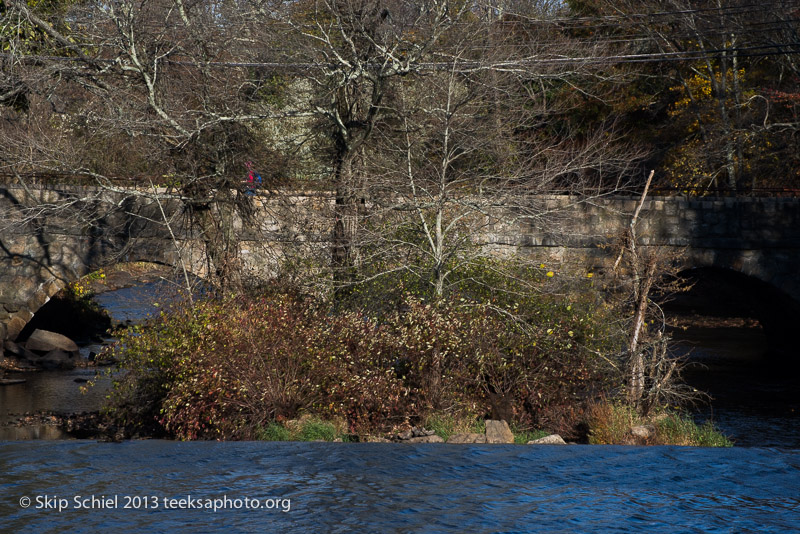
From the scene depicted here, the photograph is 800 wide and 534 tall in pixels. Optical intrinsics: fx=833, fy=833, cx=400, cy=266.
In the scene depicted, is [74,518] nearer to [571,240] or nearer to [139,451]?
[139,451]

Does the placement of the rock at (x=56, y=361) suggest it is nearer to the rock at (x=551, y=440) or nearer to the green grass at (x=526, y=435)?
the green grass at (x=526, y=435)

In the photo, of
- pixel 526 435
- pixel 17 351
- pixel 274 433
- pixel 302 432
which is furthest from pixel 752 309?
pixel 17 351

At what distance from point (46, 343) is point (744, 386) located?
16868 millimetres

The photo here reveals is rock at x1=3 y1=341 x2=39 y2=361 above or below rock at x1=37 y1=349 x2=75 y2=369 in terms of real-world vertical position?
above

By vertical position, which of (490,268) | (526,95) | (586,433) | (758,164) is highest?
(526,95)

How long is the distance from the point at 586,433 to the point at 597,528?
18.2 feet

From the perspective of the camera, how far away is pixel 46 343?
→ 68.5 ft

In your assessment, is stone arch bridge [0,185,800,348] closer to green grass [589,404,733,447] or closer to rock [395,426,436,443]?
green grass [589,404,733,447]

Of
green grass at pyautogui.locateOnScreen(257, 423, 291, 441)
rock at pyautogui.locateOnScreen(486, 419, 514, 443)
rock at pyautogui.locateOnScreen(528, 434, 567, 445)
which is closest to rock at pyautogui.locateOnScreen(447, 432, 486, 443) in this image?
rock at pyautogui.locateOnScreen(486, 419, 514, 443)

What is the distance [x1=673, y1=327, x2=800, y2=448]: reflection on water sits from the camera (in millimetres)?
14500

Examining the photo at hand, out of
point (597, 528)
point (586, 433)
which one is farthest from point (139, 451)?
point (586, 433)

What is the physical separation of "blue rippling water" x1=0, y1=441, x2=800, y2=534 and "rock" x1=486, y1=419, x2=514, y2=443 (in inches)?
52.3

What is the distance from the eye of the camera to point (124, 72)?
53.4 feet

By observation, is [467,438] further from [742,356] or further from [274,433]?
[742,356]
